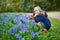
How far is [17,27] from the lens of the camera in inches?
108

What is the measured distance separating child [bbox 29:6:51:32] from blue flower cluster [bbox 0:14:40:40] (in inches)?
2.6

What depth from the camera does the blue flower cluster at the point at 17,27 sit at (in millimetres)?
2688

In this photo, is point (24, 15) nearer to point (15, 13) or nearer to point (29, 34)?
point (15, 13)

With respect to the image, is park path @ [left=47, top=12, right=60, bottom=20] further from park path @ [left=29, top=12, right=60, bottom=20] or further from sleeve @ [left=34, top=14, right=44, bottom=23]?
sleeve @ [left=34, top=14, right=44, bottom=23]

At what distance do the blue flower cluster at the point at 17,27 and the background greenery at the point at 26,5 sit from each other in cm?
9

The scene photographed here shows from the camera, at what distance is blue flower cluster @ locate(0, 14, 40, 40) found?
8.82 ft

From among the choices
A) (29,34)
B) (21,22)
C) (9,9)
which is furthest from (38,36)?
(9,9)

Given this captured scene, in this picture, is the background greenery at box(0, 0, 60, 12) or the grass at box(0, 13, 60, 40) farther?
the background greenery at box(0, 0, 60, 12)

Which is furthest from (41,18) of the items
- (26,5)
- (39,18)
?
(26,5)

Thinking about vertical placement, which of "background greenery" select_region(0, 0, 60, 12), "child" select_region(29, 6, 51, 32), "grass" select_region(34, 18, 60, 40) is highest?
"background greenery" select_region(0, 0, 60, 12)

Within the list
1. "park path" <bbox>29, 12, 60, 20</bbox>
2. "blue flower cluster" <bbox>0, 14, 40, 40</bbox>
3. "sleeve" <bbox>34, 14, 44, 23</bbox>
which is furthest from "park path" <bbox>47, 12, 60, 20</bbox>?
"blue flower cluster" <bbox>0, 14, 40, 40</bbox>

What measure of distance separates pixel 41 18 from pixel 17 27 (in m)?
0.38

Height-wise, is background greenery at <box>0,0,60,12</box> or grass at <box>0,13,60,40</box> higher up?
background greenery at <box>0,0,60,12</box>

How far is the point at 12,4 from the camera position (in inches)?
111
